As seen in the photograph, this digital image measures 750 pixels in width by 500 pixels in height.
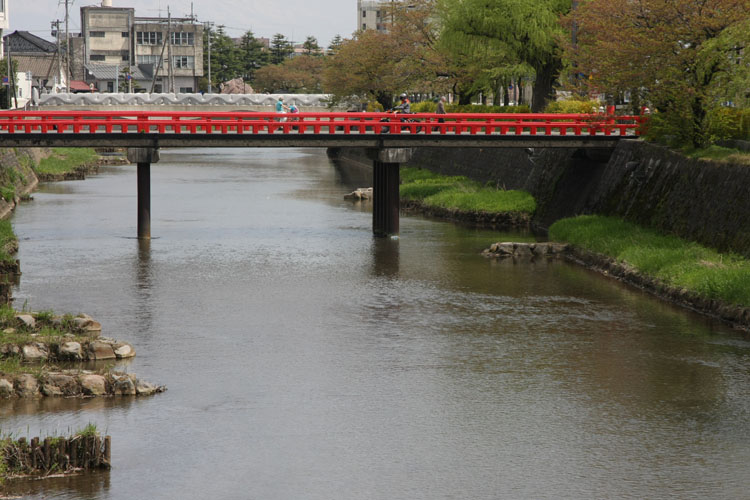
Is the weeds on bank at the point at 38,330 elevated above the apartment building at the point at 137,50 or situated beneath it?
situated beneath

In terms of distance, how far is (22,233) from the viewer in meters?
40.0

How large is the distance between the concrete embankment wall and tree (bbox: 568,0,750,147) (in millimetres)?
1577

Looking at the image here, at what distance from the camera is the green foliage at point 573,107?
45.7 meters

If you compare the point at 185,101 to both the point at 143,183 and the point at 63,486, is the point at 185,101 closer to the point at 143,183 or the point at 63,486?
the point at 143,183

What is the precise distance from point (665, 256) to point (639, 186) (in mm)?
6980

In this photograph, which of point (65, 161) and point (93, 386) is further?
Result: point (65, 161)

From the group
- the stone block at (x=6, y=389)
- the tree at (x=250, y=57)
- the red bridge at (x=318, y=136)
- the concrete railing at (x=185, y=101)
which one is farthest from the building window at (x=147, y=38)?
the stone block at (x=6, y=389)

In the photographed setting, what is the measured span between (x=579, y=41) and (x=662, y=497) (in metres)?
36.7

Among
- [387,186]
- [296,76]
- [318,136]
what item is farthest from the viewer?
[296,76]

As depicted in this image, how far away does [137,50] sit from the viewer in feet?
511

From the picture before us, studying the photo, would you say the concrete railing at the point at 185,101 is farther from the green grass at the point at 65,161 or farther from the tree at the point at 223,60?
the tree at the point at 223,60

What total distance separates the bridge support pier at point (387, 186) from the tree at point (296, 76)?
9675cm

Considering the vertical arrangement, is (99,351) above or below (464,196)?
below

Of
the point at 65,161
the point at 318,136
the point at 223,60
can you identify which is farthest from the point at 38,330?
the point at 223,60
